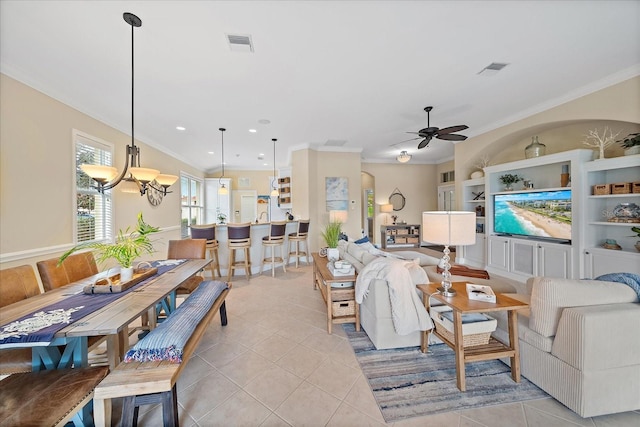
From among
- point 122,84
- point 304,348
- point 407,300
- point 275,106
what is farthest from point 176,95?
point 407,300

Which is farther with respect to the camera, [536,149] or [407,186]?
[407,186]

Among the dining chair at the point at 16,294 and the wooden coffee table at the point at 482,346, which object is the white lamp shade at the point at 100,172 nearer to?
the dining chair at the point at 16,294

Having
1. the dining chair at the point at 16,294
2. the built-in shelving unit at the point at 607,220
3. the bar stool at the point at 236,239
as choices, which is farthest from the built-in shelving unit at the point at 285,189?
the built-in shelving unit at the point at 607,220

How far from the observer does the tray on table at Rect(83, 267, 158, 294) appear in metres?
1.79

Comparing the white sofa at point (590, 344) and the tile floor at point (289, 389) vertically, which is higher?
the white sofa at point (590, 344)

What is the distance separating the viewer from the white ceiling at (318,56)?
6.20 ft

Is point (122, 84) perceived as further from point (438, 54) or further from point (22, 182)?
point (438, 54)

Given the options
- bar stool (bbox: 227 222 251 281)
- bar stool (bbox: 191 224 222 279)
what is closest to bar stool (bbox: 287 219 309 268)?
bar stool (bbox: 227 222 251 281)

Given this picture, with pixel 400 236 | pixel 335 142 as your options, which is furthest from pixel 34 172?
pixel 400 236

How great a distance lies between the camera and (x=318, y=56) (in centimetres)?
246

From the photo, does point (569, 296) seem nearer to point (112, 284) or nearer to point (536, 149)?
point (112, 284)

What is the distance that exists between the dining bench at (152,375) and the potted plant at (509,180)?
5549mm

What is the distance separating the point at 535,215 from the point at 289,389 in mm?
4751

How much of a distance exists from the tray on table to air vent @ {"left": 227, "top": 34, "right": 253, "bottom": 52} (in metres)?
2.32
